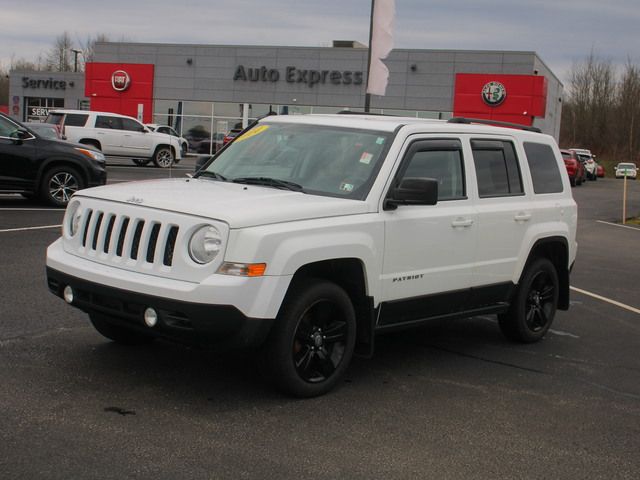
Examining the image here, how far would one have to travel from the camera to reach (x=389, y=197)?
18.4 ft

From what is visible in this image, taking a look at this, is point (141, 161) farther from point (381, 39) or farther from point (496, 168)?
point (496, 168)

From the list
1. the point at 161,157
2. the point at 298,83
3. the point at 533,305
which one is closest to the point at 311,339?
the point at 533,305

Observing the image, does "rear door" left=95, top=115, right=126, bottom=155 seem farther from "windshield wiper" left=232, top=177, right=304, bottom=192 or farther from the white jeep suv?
"windshield wiper" left=232, top=177, right=304, bottom=192

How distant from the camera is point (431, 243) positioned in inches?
233

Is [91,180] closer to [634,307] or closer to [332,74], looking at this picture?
[634,307]

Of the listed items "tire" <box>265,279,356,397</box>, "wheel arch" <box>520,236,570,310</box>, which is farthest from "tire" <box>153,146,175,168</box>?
"tire" <box>265,279,356,397</box>

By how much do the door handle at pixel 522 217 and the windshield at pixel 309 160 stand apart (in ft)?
5.00

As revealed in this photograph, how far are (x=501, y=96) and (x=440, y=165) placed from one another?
41.7 m

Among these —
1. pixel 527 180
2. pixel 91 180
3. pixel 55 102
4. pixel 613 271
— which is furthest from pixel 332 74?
pixel 527 180

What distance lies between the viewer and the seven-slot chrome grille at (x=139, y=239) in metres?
4.77

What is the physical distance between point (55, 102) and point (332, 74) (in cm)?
2742

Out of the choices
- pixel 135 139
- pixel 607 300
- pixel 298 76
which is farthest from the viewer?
pixel 298 76

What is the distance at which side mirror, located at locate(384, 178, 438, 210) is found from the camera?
5465 mm

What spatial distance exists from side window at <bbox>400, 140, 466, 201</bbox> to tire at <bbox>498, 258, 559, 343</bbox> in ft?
4.08
